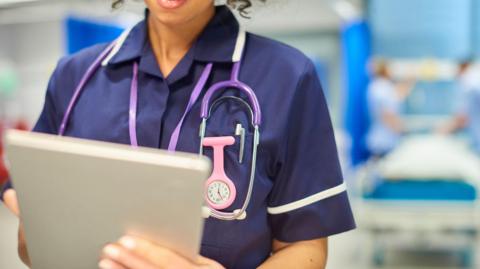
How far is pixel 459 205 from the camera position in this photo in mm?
3504

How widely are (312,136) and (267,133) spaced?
0.08 metres

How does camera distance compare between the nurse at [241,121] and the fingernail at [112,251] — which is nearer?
the fingernail at [112,251]

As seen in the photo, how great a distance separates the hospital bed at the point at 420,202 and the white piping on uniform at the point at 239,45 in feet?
Result: 9.14

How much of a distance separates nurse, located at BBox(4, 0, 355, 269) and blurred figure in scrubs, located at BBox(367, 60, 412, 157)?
4.01m

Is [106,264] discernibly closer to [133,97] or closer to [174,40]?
[133,97]

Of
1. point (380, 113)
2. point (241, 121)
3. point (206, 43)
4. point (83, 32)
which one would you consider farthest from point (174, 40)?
point (380, 113)

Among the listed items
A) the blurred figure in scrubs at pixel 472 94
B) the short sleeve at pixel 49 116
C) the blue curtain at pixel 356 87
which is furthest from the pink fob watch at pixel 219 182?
the blue curtain at pixel 356 87

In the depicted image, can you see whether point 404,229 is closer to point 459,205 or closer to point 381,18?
point 459,205

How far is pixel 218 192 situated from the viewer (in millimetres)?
875

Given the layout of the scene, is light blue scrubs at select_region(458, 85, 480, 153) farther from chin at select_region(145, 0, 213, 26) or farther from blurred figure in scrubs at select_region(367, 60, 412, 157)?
chin at select_region(145, 0, 213, 26)

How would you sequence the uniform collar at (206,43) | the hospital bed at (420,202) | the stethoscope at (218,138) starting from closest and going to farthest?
the stethoscope at (218,138), the uniform collar at (206,43), the hospital bed at (420,202)

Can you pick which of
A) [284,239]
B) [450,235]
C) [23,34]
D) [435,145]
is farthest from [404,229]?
[23,34]

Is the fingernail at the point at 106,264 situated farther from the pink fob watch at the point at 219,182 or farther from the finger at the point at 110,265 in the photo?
the pink fob watch at the point at 219,182

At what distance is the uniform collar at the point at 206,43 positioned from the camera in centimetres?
97
